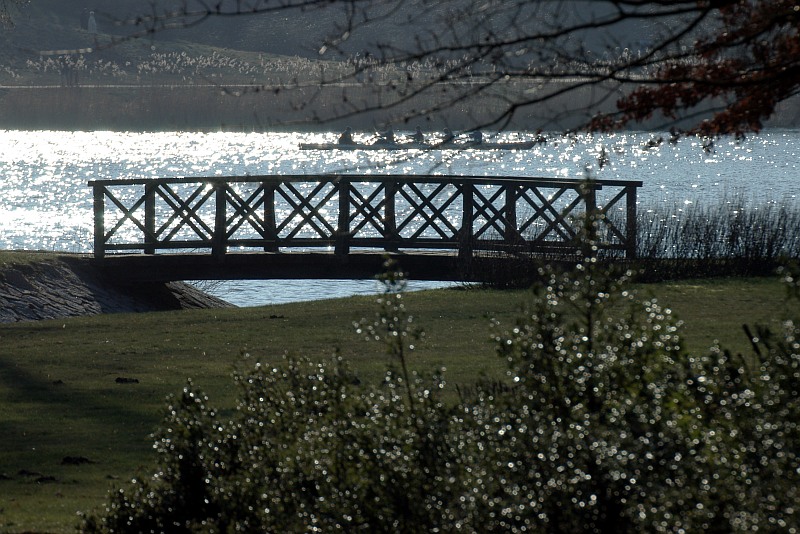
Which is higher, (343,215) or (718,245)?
(343,215)

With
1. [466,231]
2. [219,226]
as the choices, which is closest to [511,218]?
[466,231]

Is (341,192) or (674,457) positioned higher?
(341,192)

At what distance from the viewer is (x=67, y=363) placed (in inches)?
557

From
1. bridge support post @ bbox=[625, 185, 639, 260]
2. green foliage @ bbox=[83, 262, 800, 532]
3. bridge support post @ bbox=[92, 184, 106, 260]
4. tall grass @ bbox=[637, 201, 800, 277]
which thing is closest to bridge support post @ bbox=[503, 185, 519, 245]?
bridge support post @ bbox=[625, 185, 639, 260]

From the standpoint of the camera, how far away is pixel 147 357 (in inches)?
575

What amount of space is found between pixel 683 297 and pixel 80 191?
6590 cm

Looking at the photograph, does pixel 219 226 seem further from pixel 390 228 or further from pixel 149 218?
pixel 390 228

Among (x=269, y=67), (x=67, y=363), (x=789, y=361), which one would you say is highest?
(x=269, y=67)

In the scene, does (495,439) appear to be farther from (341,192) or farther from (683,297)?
(341,192)

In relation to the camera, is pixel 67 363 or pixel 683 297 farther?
pixel 683 297

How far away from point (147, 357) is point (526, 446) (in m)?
10.6

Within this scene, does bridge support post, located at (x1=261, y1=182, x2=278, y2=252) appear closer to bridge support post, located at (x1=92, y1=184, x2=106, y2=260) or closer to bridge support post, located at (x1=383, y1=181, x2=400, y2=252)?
bridge support post, located at (x1=383, y1=181, x2=400, y2=252)

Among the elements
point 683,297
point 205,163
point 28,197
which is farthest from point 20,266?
point 205,163

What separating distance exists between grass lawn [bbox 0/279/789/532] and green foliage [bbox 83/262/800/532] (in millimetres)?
581
